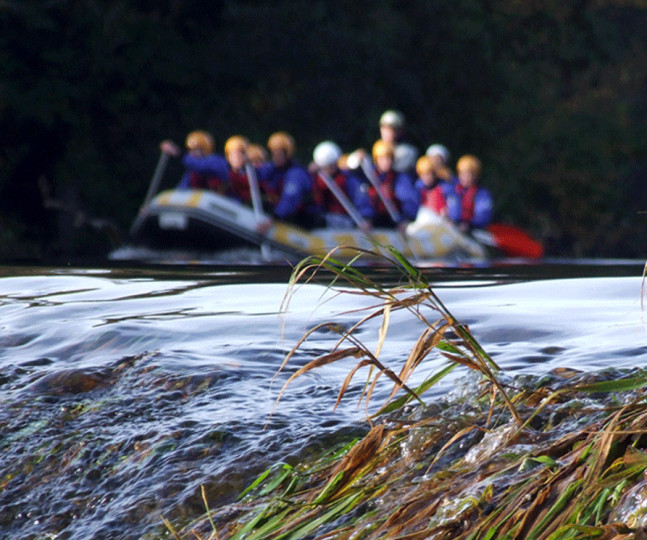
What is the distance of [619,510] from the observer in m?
1.68

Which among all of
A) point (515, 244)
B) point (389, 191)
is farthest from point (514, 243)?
point (389, 191)

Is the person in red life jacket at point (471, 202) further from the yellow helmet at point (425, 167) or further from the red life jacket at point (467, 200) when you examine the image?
the yellow helmet at point (425, 167)

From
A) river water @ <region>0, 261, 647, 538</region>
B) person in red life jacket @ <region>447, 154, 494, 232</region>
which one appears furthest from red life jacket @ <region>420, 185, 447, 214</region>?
river water @ <region>0, 261, 647, 538</region>

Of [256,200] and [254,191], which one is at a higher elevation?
[254,191]

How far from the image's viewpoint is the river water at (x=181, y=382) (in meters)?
2.37

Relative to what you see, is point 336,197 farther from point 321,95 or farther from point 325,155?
point 321,95

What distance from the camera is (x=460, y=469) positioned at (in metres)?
1.98

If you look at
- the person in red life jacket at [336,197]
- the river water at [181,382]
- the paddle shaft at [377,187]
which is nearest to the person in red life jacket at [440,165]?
the paddle shaft at [377,187]

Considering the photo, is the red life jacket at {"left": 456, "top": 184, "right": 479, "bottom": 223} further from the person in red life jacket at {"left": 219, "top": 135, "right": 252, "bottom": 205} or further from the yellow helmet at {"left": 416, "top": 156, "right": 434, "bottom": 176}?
the person in red life jacket at {"left": 219, "top": 135, "right": 252, "bottom": 205}

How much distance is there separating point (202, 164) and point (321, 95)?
7.41 metres

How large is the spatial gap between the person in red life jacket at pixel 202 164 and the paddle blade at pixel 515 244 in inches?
168

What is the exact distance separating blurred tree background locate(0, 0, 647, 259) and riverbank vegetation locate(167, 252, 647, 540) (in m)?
14.6

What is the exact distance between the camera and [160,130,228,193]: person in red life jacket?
1445 cm

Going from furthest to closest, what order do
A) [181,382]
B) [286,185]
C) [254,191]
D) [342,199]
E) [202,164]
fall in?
[202,164] < [342,199] < [286,185] < [254,191] < [181,382]
